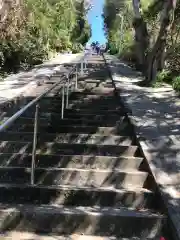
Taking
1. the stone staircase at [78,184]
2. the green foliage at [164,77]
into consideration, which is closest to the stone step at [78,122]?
the stone staircase at [78,184]

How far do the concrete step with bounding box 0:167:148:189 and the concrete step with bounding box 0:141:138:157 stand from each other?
2.45ft

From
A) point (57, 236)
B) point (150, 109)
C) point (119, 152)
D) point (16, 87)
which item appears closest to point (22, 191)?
point (57, 236)

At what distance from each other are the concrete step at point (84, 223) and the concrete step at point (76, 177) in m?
0.94

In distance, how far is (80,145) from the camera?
6.47 meters

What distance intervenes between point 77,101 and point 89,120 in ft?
6.18

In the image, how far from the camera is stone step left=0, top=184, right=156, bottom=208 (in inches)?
202

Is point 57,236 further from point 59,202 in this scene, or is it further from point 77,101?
point 77,101

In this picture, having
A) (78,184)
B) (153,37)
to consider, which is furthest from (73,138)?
(153,37)

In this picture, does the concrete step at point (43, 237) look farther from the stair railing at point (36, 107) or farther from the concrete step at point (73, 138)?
the concrete step at point (73, 138)

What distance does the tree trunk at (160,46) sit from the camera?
12828mm

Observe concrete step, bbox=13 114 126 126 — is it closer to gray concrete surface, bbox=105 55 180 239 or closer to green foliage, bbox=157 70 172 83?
gray concrete surface, bbox=105 55 180 239

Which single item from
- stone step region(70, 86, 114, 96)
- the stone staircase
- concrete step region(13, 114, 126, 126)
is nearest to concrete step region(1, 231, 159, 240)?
the stone staircase

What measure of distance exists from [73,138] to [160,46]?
23.2ft

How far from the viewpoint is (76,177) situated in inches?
224
